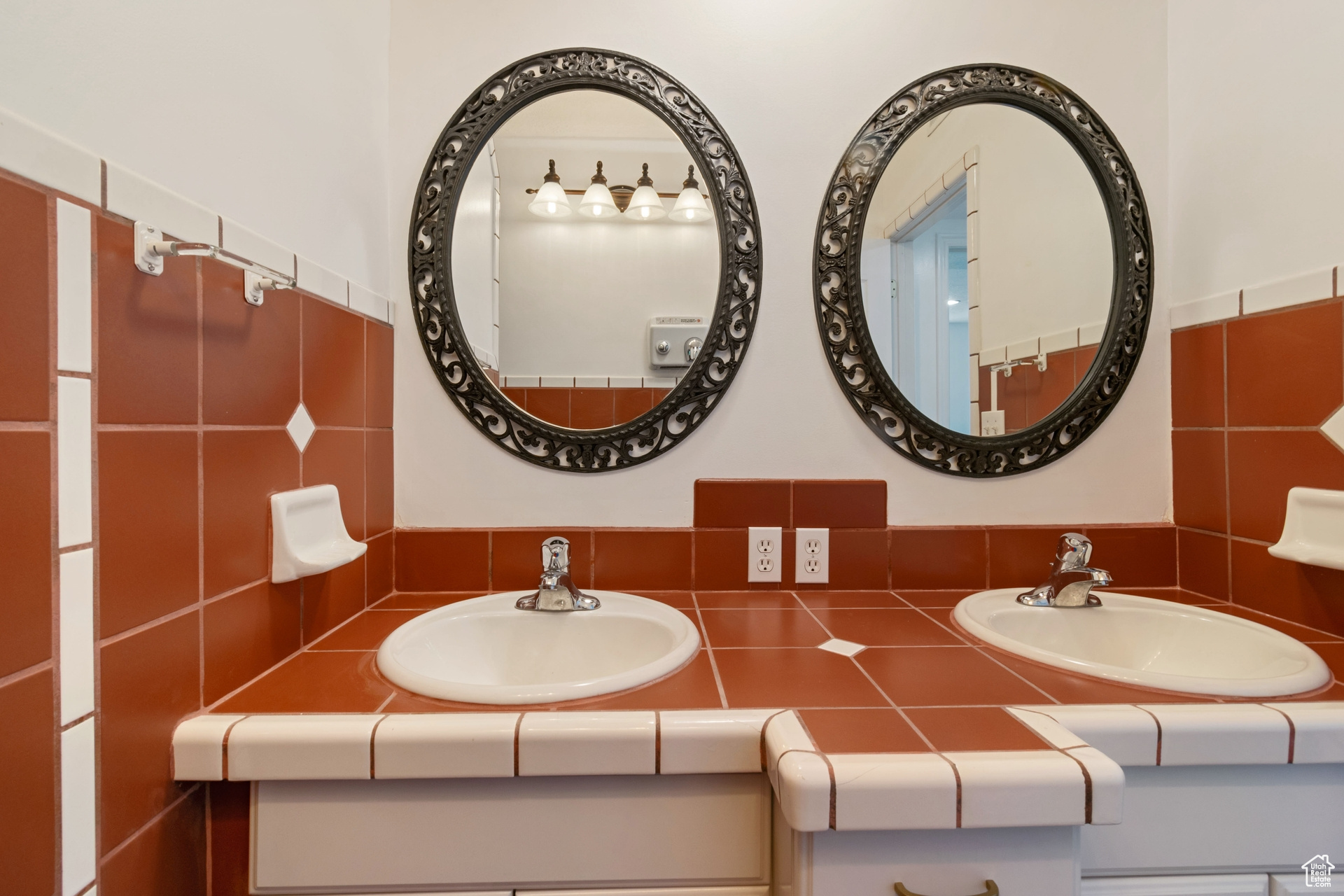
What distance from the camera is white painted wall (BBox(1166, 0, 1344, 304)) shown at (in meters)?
0.94

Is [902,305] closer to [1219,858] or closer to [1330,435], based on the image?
[1330,435]

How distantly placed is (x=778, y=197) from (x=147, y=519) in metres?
1.11

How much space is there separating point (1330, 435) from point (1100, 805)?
0.80m

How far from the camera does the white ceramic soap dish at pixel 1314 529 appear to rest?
893mm

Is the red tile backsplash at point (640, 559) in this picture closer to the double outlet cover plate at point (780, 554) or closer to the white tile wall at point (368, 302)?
the double outlet cover plate at point (780, 554)

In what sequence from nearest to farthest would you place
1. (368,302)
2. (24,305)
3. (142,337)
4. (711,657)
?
(24,305) < (142,337) < (711,657) < (368,302)

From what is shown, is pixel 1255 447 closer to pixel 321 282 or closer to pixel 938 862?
pixel 938 862

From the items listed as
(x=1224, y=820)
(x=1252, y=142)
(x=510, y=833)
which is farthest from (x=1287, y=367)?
(x=510, y=833)

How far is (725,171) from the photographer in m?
1.18

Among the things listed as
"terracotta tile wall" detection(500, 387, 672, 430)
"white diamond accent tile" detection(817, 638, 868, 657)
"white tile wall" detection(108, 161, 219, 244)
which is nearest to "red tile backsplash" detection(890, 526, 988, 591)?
"white diamond accent tile" detection(817, 638, 868, 657)

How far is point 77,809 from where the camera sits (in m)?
0.54

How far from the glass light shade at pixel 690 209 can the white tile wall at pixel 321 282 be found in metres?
0.61

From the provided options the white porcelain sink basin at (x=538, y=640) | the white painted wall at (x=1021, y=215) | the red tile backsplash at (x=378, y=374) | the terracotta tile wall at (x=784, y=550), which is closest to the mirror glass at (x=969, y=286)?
the white painted wall at (x=1021, y=215)

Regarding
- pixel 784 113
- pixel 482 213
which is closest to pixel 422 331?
pixel 482 213
